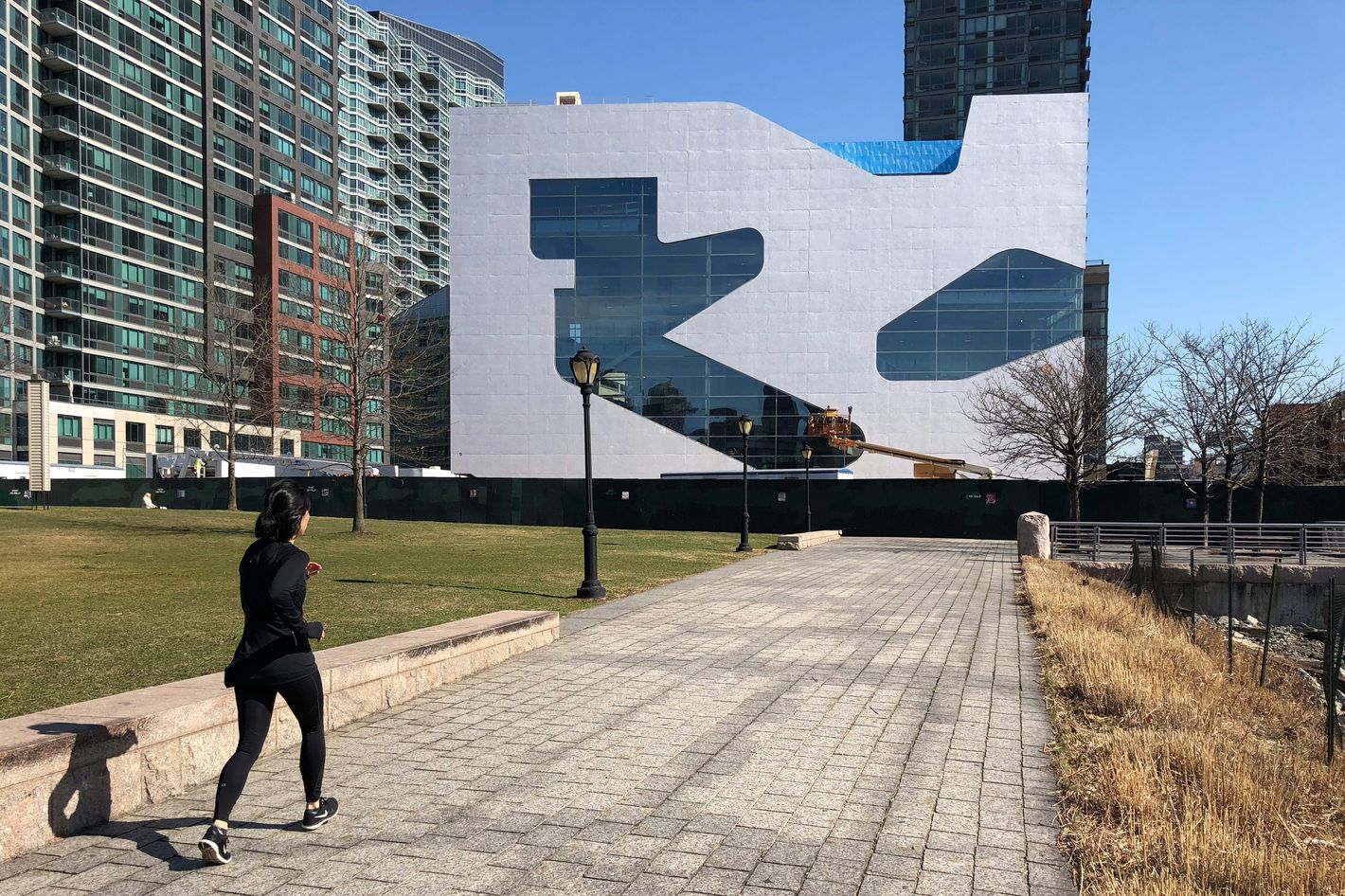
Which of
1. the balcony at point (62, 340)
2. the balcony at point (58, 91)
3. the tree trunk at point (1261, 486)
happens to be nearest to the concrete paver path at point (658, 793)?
the tree trunk at point (1261, 486)

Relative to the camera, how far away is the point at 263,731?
481 cm

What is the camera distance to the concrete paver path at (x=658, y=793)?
4535mm

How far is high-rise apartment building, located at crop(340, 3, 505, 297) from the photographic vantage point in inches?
4692

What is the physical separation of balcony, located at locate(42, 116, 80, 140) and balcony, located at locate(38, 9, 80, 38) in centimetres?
613

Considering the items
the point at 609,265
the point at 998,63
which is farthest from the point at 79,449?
the point at 998,63

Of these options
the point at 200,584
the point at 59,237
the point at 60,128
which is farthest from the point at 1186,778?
the point at 60,128

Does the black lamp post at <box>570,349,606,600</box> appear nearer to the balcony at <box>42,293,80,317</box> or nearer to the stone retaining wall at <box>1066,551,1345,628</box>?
Answer: the stone retaining wall at <box>1066,551,1345,628</box>

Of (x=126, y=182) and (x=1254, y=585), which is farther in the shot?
(x=126, y=182)

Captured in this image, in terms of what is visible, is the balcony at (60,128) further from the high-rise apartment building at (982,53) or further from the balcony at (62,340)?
the high-rise apartment building at (982,53)

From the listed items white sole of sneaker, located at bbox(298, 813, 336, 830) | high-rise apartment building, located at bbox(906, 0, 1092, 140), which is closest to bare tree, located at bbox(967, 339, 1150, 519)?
white sole of sneaker, located at bbox(298, 813, 336, 830)

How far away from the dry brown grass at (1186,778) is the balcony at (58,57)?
8531cm

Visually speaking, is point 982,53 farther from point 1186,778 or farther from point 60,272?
point 1186,778

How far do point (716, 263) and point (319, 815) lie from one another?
62995mm

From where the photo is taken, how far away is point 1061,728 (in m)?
7.24
